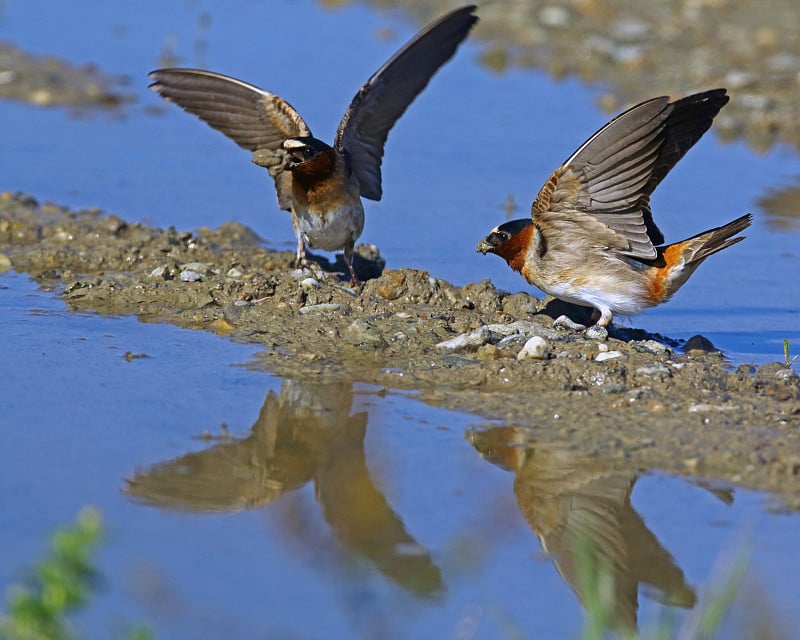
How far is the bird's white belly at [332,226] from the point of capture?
810 cm

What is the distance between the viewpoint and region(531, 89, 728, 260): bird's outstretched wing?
6.72 meters

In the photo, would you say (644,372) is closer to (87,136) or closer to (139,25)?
(87,136)

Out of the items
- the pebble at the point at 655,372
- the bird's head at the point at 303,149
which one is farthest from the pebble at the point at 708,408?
the bird's head at the point at 303,149

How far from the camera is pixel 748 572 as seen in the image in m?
4.27

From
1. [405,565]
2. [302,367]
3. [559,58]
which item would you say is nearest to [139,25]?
[559,58]

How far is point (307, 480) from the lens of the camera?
504 centimetres

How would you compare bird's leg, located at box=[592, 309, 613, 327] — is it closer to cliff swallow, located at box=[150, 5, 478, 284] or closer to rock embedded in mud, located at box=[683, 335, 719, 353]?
rock embedded in mud, located at box=[683, 335, 719, 353]

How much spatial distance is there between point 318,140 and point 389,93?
0.85m

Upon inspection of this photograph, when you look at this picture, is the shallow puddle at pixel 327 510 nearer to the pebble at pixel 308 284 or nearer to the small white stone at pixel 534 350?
the small white stone at pixel 534 350

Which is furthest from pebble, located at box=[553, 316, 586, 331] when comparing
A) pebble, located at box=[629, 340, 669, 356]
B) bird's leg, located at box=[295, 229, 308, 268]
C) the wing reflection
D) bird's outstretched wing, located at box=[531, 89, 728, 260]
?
bird's leg, located at box=[295, 229, 308, 268]

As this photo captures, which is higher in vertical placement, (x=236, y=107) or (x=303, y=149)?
(x=236, y=107)

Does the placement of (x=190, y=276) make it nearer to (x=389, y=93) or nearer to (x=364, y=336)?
(x=364, y=336)

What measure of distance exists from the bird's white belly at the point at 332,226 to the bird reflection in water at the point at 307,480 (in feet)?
7.70

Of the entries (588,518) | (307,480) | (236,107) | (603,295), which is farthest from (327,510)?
(236,107)
